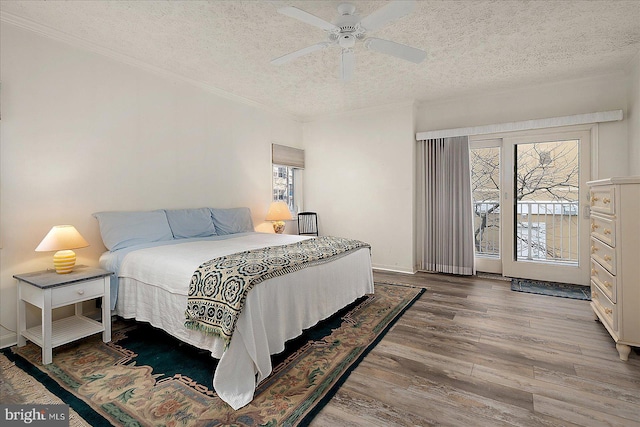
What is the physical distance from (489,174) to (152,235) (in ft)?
14.3

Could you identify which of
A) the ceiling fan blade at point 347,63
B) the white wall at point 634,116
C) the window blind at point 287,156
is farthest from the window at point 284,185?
the white wall at point 634,116

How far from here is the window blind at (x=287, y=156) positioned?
5.18 m

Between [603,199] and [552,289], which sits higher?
[603,199]

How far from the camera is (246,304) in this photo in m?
1.89

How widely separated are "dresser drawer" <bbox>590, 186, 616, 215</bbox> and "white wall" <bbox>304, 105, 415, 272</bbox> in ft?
7.32

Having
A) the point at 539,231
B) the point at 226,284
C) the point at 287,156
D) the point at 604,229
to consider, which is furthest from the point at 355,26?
the point at 539,231

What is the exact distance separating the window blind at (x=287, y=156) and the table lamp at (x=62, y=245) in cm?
307

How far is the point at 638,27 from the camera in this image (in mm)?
2746

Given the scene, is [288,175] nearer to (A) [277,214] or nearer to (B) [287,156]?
(B) [287,156]

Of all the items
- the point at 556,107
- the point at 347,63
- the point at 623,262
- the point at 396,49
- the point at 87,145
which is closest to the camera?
the point at 623,262

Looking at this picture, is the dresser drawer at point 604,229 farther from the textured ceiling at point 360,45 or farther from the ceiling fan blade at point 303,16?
the ceiling fan blade at point 303,16

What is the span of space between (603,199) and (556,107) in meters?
2.03

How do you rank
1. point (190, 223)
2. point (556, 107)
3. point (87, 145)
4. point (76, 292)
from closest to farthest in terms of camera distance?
point (76, 292), point (87, 145), point (190, 223), point (556, 107)

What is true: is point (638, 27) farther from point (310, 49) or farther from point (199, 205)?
point (199, 205)
